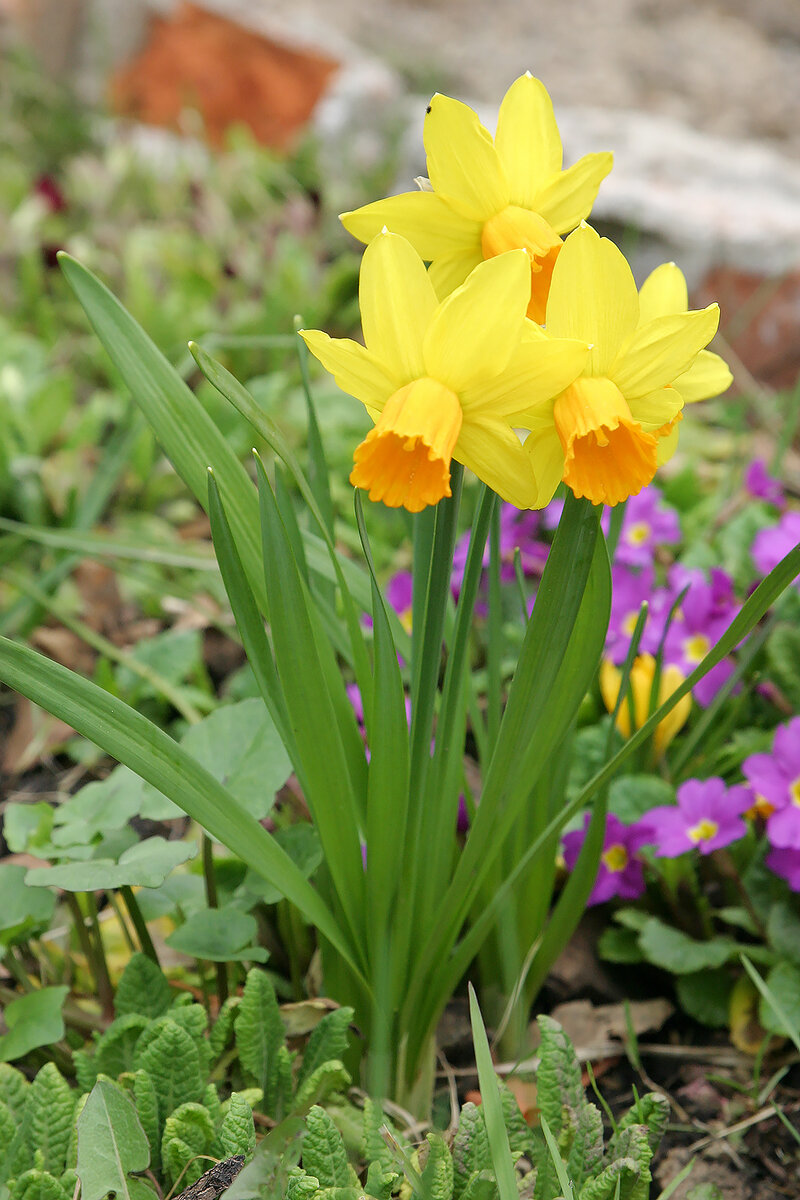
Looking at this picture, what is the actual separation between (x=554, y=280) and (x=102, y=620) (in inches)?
46.9

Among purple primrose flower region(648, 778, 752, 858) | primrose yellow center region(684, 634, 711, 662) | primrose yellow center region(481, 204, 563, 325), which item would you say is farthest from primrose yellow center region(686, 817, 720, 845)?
primrose yellow center region(481, 204, 563, 325)

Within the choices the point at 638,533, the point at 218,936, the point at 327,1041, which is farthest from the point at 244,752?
the point at 638,533

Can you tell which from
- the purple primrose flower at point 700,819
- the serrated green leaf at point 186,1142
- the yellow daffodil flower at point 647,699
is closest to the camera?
the serrated green leaf at point 186,1142

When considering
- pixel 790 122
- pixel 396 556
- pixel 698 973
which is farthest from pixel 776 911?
pixel 790 122

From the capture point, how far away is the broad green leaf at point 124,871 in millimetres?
792

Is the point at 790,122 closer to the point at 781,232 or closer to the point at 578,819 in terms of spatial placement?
the point at 781,232

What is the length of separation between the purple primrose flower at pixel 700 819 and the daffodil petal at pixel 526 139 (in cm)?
67

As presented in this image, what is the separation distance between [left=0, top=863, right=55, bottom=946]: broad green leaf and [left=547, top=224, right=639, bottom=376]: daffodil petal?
699 millimetres

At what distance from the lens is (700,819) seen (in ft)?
3.55

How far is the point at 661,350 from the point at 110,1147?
73cm

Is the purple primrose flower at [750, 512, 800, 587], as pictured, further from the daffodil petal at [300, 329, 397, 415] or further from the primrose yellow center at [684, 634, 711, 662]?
the daffodil petal at [300, 329, 397, 415]

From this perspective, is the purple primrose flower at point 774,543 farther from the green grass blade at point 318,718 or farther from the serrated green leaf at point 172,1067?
the serrated green leaf at point 172,1067

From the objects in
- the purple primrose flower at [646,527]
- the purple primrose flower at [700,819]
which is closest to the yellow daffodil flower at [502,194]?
the purple primrose flower at [700,819]

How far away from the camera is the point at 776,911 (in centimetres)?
107
